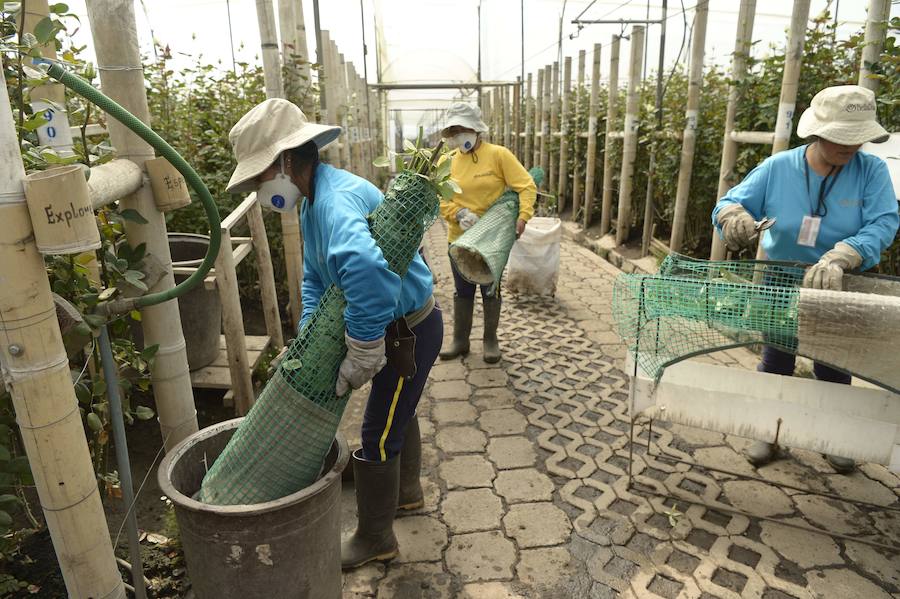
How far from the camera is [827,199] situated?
2.97m

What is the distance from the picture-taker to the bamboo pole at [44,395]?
4.75 feet

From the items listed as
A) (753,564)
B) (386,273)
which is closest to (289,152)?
(386,273)

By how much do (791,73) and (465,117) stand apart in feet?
8.38

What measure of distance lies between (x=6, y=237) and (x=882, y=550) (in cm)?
348

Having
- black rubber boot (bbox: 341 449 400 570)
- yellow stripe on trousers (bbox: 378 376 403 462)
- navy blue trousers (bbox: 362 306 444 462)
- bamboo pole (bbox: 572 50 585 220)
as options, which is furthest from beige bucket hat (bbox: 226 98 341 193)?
bamboo pole (bbox: 572 50 585 220)

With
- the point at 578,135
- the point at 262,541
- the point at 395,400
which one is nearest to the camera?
the point at 262,541

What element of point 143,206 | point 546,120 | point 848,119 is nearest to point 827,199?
point 848,119

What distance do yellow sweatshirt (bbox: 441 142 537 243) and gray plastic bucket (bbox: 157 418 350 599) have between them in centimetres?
297

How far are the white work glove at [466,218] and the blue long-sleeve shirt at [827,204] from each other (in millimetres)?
1952

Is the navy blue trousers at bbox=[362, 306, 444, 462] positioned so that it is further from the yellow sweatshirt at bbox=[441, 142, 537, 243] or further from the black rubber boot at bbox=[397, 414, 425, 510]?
the yellow sweatshirt at bbox=[441, 142, 537, 243]

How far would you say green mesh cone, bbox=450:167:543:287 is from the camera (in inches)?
171

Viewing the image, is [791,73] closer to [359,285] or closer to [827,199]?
[827,199]

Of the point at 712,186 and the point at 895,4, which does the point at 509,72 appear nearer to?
the point at 712,186

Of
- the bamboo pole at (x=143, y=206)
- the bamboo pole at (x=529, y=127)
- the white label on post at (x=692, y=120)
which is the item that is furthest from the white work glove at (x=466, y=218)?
the bamboo pole at (x=529, y=127)
